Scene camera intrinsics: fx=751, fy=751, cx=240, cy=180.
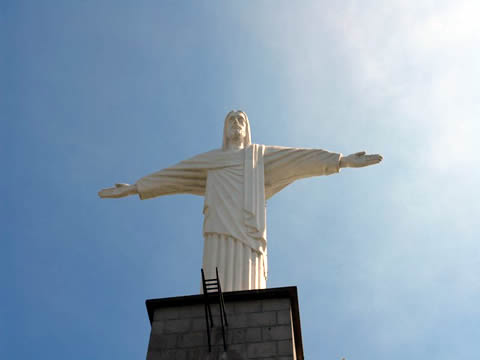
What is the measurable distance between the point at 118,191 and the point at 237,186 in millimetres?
2607

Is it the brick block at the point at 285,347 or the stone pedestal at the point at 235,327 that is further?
the stone pedestal at the point at 235,327

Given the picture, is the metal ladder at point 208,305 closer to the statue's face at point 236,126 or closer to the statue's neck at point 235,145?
the statue's neck at point 235,145

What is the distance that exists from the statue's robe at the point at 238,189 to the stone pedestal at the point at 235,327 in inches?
28.4

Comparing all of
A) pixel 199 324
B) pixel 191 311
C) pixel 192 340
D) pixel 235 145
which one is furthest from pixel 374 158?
pixel 192 340

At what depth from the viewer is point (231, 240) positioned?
511 inches

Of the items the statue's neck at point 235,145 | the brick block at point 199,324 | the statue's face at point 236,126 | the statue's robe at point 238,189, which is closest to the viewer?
the brick block at point 199,324

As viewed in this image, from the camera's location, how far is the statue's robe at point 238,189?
41.6 ft

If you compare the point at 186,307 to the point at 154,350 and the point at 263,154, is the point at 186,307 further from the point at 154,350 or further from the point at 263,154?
the point at 263,154

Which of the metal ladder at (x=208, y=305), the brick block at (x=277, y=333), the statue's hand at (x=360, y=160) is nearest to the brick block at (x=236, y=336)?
the metal ladder at (x=208, y=305)

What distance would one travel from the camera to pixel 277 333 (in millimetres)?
11102

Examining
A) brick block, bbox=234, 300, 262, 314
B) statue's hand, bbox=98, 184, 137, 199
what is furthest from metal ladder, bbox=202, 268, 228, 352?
statue's hand, bbox=98, 184, 137, 199

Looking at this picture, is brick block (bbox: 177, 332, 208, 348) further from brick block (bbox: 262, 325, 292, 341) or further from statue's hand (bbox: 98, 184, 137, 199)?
statue's hand (bbox: 98, 184, 137, 199)

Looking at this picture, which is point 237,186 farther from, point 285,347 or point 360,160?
point 285,347

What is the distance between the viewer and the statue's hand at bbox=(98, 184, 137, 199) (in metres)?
14.9
